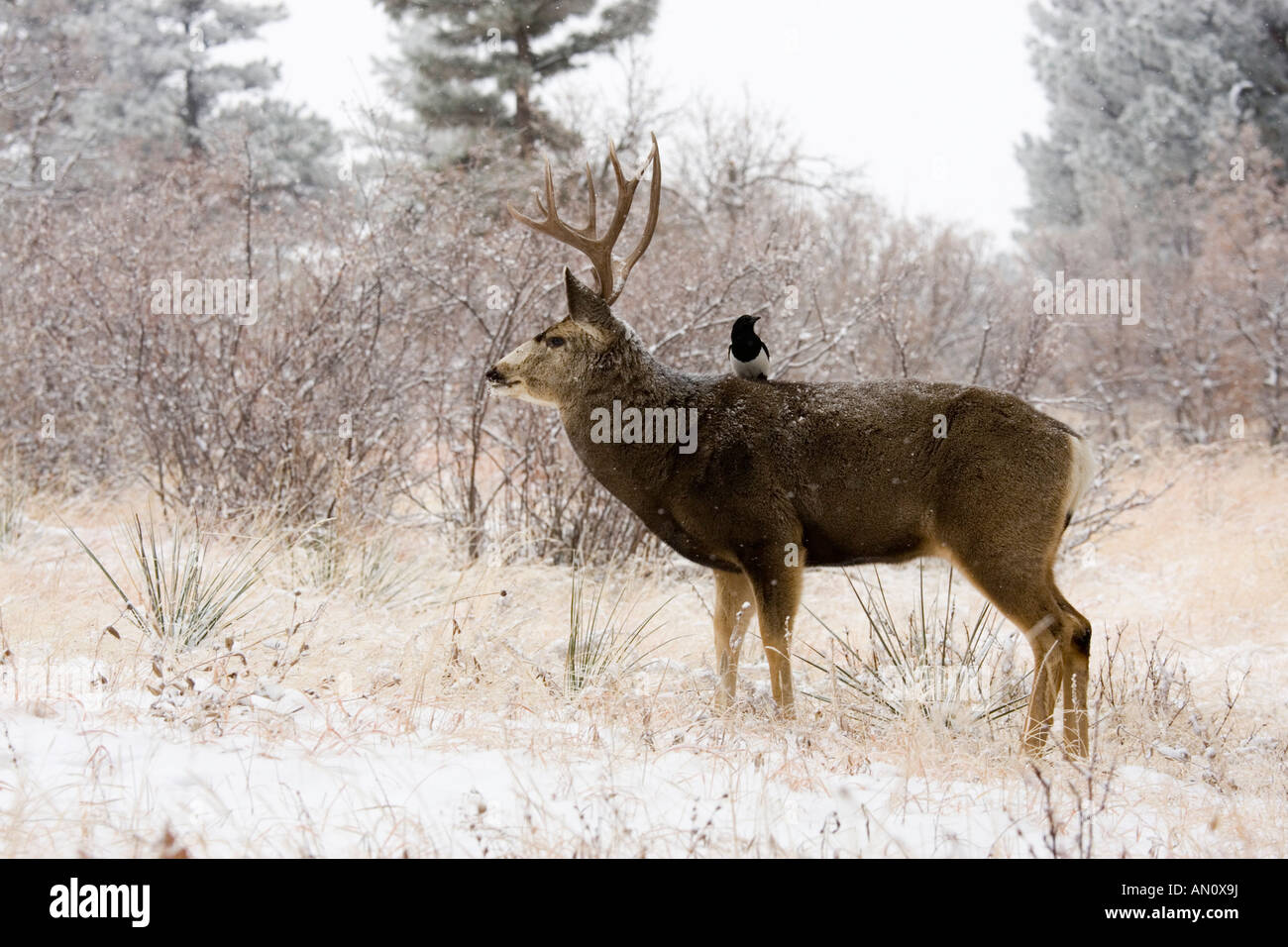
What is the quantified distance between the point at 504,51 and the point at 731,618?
53.4 feet

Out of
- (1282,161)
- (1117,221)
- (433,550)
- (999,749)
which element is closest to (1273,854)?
(999,749)

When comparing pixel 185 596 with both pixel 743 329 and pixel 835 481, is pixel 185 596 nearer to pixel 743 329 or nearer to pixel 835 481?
pixel 743 329

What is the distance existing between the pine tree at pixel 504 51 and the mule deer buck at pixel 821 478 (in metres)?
14.5

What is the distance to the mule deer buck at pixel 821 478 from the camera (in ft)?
14.9

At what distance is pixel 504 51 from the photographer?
19.1m

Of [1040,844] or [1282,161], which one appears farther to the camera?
[1282,161]

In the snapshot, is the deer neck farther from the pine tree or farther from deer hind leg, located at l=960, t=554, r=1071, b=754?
the pine tree

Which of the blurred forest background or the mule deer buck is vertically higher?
the blurred forest background

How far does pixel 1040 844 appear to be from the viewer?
3.28 metres

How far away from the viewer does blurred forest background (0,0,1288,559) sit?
8203 mm

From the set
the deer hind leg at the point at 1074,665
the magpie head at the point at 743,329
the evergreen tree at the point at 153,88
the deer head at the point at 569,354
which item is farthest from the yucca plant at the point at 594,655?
the evergreen tree at the point at 153,88

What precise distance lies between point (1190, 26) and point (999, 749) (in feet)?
67.5

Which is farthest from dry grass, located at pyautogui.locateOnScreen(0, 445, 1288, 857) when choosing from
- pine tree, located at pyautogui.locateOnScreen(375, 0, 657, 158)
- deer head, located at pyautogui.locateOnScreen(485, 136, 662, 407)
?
pine tree, located at pyautogui.locateOnScreen(375, 0, 657, 158)
